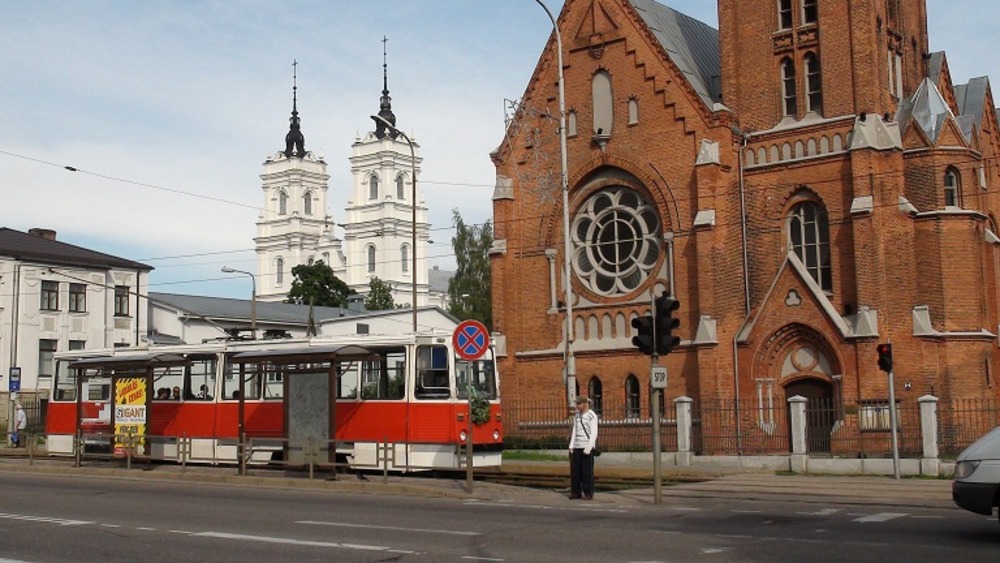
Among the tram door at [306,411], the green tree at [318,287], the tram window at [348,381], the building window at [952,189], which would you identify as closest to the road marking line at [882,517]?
the tram door at [306,411]

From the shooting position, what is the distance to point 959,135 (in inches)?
1345

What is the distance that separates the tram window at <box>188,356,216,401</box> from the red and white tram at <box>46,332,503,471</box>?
33mm

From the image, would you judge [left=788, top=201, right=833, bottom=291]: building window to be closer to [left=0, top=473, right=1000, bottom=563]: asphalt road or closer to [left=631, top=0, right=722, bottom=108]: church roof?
[left=631, top=0, right=722, bottom=108]: church roof

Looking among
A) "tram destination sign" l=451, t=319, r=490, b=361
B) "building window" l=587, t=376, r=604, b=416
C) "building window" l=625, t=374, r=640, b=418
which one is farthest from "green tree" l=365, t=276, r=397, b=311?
"tram destination sign" l=451, t=319, r=490, b=361

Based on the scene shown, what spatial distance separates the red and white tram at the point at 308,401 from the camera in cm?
2530

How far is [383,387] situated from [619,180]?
572 inches

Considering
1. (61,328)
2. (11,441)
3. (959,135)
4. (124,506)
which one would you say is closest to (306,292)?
(61,328)

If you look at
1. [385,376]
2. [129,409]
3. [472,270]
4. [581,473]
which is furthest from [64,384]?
[472,270]

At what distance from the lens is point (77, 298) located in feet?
198

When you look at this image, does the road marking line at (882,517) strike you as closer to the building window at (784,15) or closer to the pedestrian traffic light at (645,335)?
the pedestrian traffic light at (645,335)

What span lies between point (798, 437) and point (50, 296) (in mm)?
43309

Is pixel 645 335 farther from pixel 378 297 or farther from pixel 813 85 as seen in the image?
pixel 378 297

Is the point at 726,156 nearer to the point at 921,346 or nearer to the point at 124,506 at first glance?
the point at 921,346

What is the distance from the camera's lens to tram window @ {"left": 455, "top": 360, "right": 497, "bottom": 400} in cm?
2566
